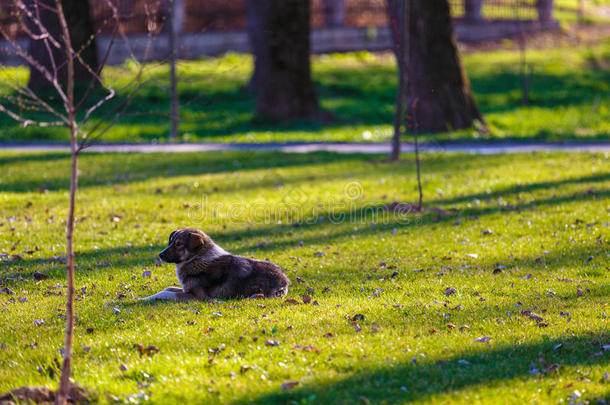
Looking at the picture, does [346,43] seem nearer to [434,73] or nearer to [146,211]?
[434,73]

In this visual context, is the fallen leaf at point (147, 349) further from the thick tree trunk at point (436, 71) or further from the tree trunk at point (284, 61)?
the tree trunk at point (284, 61)

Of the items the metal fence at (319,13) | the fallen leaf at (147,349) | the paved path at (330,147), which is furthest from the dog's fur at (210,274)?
the metal fence at (319,13)

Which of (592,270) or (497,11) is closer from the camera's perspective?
(592,270)

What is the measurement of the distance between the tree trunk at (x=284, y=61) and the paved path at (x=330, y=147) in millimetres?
3269

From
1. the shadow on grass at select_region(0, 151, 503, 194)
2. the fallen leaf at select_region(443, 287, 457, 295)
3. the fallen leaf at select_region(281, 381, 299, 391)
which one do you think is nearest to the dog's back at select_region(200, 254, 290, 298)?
the fallen leaf at select_region(443, 287, 457, 295)

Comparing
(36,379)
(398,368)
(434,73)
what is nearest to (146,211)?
(36,379)

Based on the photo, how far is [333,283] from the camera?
9305 millimetres

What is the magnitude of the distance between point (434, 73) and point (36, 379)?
18.0 meters

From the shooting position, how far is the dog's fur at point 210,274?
8.30 metres

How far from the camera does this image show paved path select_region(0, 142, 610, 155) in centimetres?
2053

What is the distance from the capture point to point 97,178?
Answer: 54.7 ft

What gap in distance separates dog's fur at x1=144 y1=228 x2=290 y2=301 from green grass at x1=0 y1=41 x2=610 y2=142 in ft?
31.9

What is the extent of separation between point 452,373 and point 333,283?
10.7ft

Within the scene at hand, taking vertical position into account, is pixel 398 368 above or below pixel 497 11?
below
